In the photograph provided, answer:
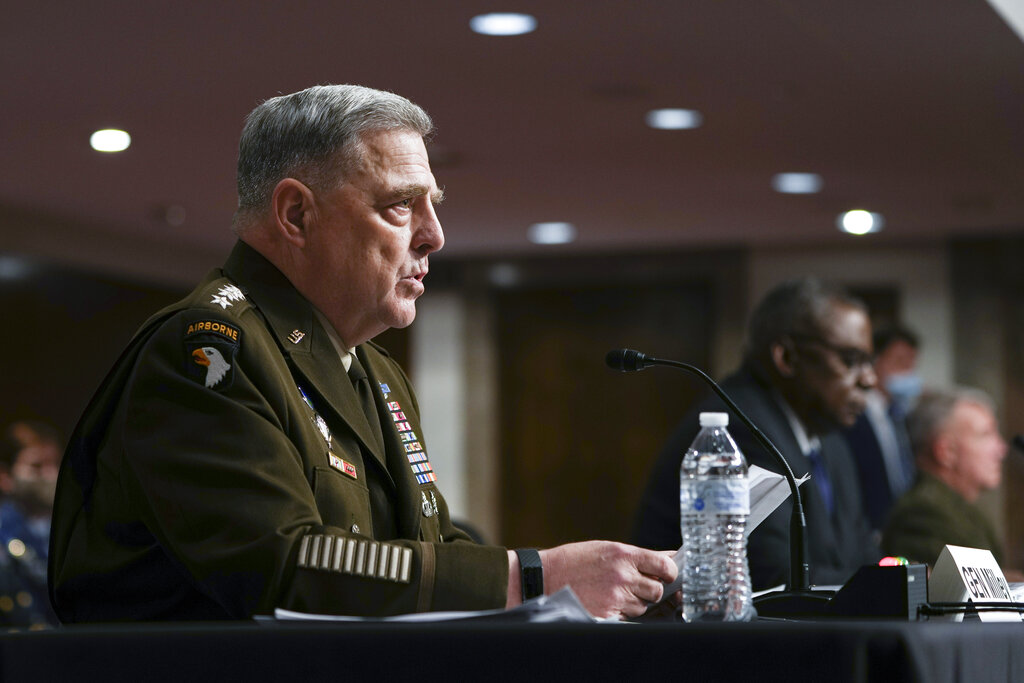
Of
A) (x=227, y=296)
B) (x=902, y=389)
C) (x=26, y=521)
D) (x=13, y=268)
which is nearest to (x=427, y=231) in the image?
(x=227, y=296)

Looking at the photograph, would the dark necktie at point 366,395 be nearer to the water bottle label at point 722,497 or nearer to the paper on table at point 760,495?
the paper on table at point 760,495

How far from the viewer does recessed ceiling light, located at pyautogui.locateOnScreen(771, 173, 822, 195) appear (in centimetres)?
742

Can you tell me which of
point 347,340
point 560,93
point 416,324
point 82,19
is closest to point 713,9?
point 560,93

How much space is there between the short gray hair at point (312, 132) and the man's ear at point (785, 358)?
1.94 m

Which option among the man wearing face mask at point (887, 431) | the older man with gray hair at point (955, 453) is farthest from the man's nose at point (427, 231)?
the man wearing face mask at point (887, 431)

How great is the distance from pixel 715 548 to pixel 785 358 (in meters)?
2.24

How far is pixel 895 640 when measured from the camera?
110 cm

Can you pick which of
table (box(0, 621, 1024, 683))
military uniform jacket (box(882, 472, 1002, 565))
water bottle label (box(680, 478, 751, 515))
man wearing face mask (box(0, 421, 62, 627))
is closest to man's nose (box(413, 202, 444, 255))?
water bottle label (box(680, 478, 751, 515))

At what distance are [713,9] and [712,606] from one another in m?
3.56

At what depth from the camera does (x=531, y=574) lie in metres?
1.57

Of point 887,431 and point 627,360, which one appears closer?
point 627,360

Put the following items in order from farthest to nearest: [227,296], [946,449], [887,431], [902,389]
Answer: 1. [902,389]
2. [887,431]
3. [946,449]
4. [227,296]

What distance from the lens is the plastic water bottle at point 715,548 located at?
1.48 metres

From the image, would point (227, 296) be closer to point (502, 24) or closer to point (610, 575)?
point (610, 575)
